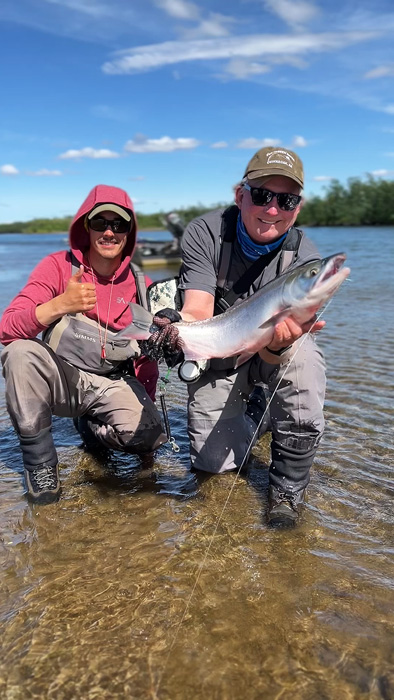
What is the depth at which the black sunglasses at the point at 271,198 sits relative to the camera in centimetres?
401

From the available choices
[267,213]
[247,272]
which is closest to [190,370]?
[247,272]

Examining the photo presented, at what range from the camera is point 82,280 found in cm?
469

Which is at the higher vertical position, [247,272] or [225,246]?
[225,246]

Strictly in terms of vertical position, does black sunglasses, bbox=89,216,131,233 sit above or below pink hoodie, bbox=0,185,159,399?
above

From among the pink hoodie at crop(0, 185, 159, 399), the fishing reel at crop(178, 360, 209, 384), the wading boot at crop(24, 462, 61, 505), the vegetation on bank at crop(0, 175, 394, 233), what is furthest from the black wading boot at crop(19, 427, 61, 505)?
the vegetation on bank at crop(0, 175, 394, 233)

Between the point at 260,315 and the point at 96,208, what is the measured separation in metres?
1.71

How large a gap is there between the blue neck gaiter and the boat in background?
22352 millimetres

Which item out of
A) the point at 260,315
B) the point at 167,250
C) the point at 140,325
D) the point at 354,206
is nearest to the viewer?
the point at 260,315

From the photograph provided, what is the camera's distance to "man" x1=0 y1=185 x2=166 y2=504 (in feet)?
13.3

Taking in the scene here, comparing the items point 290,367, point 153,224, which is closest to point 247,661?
point 290,367

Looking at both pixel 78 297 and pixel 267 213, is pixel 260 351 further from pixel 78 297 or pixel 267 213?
pixel 78 297

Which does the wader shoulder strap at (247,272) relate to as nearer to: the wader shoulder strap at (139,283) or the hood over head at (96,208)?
the wader shoulder strap at (139,283)

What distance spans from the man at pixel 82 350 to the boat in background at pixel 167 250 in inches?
865

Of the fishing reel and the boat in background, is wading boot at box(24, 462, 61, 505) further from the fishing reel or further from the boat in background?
the boat in background
